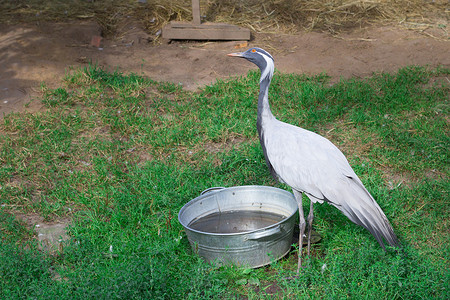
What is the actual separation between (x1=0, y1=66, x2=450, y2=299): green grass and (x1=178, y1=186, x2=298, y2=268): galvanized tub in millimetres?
122

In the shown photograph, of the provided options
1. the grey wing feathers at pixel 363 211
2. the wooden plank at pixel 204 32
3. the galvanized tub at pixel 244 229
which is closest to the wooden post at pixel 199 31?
the wooden plank at pixel 204 32

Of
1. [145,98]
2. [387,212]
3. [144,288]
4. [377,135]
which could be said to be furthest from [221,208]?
[145,98]

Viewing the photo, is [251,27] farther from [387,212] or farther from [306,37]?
[387,212]

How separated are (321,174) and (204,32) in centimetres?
459

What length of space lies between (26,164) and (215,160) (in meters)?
1.98

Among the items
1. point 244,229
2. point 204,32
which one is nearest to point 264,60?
point 244,229

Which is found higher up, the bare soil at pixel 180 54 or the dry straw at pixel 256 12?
the dry straw at pixel 256 12

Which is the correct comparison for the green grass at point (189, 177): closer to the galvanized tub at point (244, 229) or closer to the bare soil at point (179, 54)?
the galvanized tub at point (244, 229)

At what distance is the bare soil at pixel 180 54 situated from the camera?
6.57 m

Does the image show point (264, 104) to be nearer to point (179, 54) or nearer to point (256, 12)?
point (179, 54)

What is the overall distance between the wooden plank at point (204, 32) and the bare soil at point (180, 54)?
12 centimetres

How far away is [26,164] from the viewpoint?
509 cm

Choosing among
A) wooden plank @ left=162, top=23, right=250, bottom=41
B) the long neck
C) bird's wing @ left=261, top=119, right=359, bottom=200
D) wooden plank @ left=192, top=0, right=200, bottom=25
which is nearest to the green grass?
bird's wing @ left=261, top=119, right=359, bottom=200

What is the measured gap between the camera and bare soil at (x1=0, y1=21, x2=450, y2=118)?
657cm
